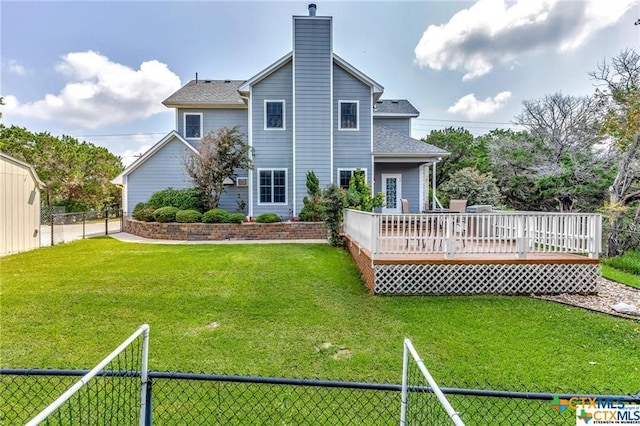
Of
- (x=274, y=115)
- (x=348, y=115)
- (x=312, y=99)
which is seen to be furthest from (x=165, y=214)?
(x=348, y=115)

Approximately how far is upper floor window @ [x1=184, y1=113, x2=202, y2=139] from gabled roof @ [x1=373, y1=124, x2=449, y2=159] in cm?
879

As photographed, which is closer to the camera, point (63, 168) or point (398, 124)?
point (398, 124)

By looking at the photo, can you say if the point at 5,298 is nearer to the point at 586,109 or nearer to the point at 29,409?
the point at 29,409

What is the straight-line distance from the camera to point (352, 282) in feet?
24.2

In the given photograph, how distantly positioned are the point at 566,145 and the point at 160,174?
2082cm

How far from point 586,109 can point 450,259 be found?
16987 millimetres

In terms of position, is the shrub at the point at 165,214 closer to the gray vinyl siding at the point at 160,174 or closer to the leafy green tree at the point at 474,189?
the gray vinyl siding at the point at 160,174

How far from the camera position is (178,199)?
14.8m

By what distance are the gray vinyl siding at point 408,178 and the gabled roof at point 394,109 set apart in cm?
396

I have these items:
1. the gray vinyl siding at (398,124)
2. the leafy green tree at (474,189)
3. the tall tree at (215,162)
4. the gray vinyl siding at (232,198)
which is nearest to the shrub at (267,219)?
the tall tree at (215,162)

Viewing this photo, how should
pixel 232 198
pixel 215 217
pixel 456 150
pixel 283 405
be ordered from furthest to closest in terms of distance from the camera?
1. pixel 456 150
2. pixel 232 198
3. pixel 215 217
4. pixel 283 405

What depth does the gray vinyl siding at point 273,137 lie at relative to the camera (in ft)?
50.1

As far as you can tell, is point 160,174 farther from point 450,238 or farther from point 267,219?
point 450,238

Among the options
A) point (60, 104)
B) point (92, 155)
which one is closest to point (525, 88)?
point (60, 104)
